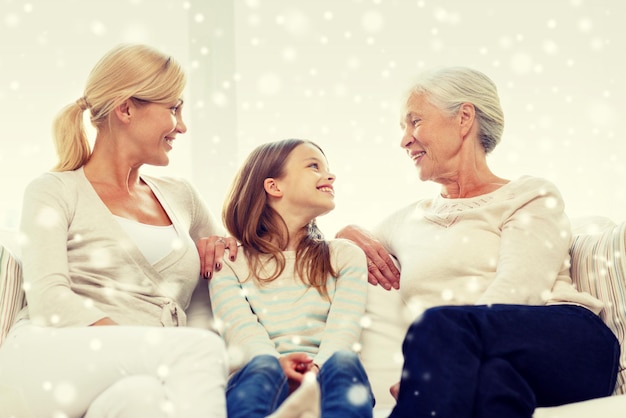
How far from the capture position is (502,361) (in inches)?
49.9

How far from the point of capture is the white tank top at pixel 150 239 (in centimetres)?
160

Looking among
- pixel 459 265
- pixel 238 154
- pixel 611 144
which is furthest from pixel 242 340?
pixel 611 144

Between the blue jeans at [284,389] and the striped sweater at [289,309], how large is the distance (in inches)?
4.6

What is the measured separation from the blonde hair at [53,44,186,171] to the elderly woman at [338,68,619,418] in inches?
24.5

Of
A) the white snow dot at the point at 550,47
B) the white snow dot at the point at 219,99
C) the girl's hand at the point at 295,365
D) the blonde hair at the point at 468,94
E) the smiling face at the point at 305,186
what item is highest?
the white snow dot at the point at 550,47

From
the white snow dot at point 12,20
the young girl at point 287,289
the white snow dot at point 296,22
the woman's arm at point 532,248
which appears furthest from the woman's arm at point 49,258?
the white snow dot at point 296,22

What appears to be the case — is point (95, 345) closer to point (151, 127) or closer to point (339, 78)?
point (151, 127)

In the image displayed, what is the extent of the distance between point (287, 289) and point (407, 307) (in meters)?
0.31

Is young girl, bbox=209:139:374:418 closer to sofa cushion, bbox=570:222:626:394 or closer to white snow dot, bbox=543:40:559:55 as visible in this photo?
sofa cushion, bbox=570:222:626:394

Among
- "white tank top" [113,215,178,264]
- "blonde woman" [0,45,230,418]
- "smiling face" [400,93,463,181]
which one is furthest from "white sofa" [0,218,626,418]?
"smiling face" [400,93,463,181]

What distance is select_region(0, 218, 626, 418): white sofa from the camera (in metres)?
1.47

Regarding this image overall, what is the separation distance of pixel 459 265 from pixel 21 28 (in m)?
1.75

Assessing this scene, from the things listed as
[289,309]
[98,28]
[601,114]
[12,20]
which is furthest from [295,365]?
[601,114]

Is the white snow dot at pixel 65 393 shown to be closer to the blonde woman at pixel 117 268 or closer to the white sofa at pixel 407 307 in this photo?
the blonde woman at pixel 117 268
